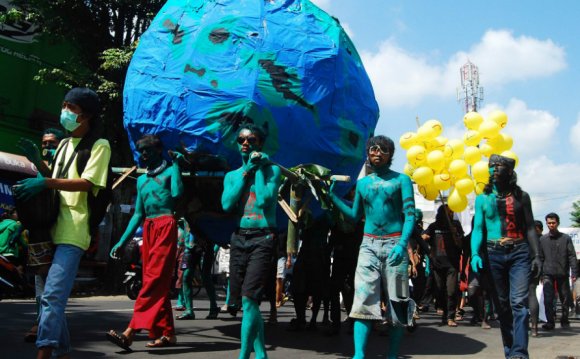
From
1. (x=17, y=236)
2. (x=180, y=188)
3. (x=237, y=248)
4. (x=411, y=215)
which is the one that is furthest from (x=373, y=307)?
(x=17, y=236)

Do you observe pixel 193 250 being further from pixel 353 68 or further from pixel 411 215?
pixel 411 215

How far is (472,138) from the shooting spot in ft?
28.7

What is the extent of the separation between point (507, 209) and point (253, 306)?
249 centimetres

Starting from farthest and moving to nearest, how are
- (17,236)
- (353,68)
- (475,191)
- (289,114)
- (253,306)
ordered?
(17,236) → (475,191) → (353,68) → (289,114) → (253,306)

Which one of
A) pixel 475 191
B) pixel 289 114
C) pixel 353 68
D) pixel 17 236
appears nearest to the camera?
pixel 289 114

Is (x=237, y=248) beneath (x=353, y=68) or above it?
beneath

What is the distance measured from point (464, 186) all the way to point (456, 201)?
33cm

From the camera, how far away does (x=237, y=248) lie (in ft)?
16.4

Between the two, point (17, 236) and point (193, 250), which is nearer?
point (193, 250)

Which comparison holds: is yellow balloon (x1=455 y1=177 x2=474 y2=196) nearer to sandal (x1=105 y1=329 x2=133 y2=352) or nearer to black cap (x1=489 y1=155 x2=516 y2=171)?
black cap (x1=489 y1=155 x2=516 y2=171)

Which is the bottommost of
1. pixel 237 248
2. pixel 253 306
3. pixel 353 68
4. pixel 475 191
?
pixel 253 306

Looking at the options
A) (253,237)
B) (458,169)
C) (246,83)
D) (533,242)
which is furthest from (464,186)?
(253,237)

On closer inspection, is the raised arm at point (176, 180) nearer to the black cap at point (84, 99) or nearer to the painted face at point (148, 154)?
the painted face at point (148, 154)

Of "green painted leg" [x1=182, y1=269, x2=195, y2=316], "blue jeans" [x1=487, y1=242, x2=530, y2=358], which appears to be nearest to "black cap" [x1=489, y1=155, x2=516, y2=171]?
"blue jeans" [x1=487, y1=242, x2=530, y2=358]
